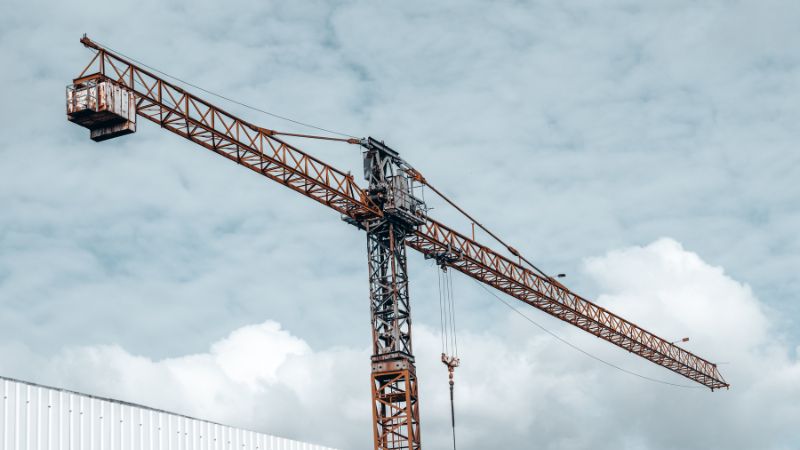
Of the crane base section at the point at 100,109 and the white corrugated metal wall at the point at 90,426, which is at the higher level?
the crane base section at the point at 100,109

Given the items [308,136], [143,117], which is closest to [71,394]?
[143,117]

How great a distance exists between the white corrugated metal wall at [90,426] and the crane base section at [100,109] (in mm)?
20422

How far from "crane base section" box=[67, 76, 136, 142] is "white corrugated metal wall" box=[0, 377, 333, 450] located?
67.0ft

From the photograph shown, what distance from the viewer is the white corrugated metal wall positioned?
3906 cm

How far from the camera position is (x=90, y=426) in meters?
42.2

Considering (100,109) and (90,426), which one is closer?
(90,426)

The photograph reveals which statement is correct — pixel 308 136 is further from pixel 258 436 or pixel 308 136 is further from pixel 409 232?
pixel 258 436

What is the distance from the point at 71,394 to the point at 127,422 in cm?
312

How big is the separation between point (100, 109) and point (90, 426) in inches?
933

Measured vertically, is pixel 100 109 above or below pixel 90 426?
above

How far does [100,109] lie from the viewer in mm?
61188

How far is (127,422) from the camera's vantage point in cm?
4388

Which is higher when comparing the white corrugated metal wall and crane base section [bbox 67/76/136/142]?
crane base section [bbox 67/76/136/142]

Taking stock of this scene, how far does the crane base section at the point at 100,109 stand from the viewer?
61.2 meters
